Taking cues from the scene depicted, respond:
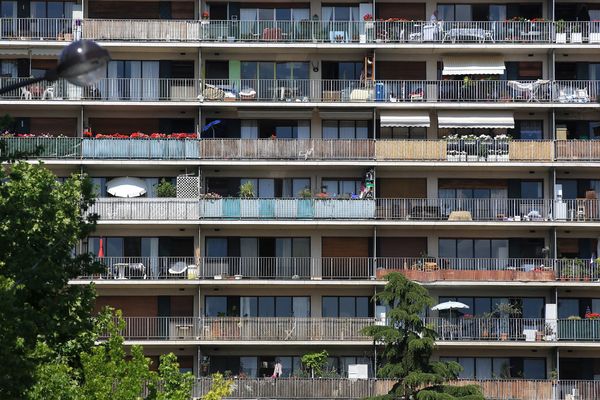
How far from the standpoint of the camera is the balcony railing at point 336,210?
6738 cm

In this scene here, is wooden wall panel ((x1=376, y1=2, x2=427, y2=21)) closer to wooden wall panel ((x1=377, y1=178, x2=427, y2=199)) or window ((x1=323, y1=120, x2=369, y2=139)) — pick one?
window ((x1=323, y1=120, x2=369, y2=139))

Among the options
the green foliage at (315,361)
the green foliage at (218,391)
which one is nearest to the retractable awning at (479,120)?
the green foliage at (315,361)

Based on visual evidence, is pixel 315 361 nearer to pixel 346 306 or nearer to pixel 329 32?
pixel 346 306

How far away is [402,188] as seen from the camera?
69.4 m

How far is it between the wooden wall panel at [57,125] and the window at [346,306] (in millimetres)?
Answer: 12498

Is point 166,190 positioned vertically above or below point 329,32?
below

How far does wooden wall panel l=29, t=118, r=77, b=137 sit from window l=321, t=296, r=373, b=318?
12498mm

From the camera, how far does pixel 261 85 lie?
226 ft

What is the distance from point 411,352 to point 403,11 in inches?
682

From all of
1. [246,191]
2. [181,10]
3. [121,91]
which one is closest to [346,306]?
[246,191]

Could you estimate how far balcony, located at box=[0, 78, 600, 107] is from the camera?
68500mm

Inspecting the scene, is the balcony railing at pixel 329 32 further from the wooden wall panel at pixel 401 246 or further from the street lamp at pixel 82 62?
the street lamp at pixel 82 62

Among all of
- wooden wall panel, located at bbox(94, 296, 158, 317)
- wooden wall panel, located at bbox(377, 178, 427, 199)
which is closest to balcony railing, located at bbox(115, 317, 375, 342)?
wooden wall panel, located at bbox(94, 296, 158, 317)

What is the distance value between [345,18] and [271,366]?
1483 cm
